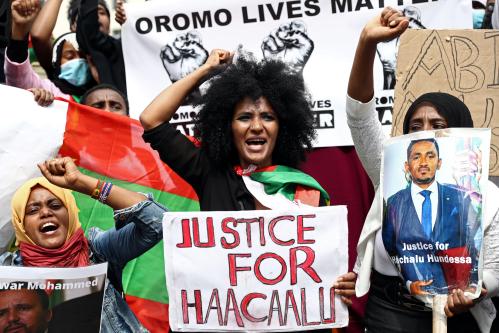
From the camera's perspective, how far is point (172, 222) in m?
3.96

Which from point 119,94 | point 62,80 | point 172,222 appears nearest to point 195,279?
point 172,222

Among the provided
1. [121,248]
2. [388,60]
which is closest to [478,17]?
[388,60]

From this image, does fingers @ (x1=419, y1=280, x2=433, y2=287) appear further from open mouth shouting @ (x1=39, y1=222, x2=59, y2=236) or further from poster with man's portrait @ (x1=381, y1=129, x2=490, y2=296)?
open mouth shouting @ (x1=39, y1=222, x2=59, y2=236)

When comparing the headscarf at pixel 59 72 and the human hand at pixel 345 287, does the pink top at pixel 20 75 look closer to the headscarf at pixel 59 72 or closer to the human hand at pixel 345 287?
the headscarf at pixel 59 72

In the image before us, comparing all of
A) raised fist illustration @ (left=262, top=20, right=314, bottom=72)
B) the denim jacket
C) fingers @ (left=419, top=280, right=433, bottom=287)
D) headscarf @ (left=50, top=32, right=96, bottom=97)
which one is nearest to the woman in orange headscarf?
the denim jacket

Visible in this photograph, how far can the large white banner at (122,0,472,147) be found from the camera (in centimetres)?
526

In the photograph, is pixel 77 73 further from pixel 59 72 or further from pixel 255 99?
pixel 255 99

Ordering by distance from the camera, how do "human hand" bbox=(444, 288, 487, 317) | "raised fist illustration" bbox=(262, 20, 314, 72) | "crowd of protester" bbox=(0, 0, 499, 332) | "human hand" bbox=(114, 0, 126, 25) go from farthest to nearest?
"human hand" bbox=(114, 0, 126, 25)
"raised fist illustration" bbox=(262, 20, 314, 72)
"crowd of protester" bbox=(0, 0, 499, 332)
"human hand" bbox=(444, 288, 487, 317)

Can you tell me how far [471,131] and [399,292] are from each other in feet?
2.23

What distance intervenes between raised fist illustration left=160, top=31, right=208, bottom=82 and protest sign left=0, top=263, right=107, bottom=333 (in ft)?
6.20

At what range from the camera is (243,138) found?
418 cm

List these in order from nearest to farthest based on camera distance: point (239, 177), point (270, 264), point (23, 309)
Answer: point (23, 309)
point (270, 264)
point (239, 177)

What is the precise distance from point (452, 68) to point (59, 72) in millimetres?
2708

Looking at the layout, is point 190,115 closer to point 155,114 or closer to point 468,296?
point 155,114
